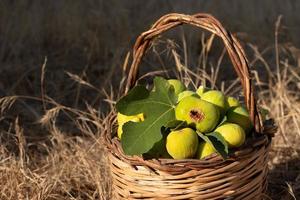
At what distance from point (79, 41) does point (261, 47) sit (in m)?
0.89

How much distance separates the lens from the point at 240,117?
4.73 ft

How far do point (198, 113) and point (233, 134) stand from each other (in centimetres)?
9

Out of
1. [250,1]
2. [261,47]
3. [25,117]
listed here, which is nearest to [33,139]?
[25,117]

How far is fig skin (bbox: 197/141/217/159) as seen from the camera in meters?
1.37

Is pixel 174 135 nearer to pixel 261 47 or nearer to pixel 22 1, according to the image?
pixel 261 47

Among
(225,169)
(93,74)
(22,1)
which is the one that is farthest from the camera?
(22,1)

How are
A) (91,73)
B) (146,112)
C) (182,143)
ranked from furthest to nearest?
1. (91,73)
2. (146,112)
3. (182,143)

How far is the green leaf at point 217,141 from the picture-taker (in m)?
1.31

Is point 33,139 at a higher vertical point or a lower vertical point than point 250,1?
lower

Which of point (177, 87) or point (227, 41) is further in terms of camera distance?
point (177, 87)

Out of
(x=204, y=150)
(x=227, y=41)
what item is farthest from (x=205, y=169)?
(x=227, y=41)

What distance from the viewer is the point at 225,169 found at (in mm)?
1343

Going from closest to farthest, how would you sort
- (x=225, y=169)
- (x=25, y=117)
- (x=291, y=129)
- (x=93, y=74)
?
(x=225, y=169)
(x=291, y=129)
(x=25, y=117)
(x=93, y=74)

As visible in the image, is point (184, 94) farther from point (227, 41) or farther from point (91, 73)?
point (91, 73)
